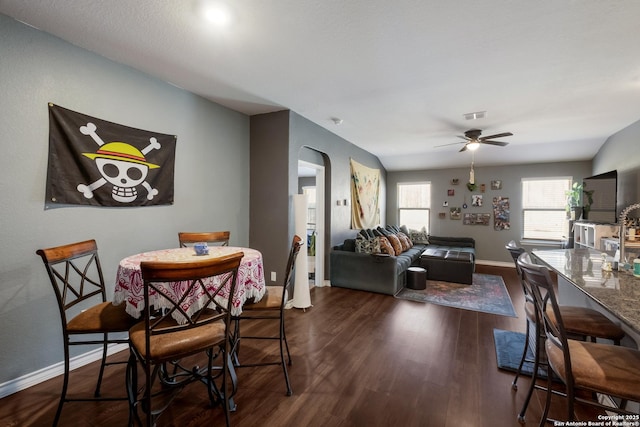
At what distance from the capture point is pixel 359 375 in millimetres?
2209

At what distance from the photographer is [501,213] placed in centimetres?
657

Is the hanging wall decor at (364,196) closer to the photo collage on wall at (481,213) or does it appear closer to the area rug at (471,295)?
the area rug at (471,295)

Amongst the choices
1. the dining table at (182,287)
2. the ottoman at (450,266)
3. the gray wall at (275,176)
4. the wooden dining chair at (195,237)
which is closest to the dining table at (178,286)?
the dining table at (182,287)

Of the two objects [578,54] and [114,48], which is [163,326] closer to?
[114,48]

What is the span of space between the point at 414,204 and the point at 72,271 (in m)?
7.11

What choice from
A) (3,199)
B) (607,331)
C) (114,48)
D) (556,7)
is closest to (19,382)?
(3,199)

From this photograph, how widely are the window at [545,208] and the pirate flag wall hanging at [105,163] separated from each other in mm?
7310

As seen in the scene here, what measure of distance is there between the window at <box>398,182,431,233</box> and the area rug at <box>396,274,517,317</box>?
8.35 ft

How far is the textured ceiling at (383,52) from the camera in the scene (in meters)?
1.79

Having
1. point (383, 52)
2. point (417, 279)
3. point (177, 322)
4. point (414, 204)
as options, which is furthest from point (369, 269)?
point (414, 204)

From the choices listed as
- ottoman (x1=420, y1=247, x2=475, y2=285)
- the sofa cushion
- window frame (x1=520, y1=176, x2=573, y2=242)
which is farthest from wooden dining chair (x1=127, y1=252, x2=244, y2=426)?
window frame (x1=520, y1=176, x2=573, y2=242)

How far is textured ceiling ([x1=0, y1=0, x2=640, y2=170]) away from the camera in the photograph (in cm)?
179

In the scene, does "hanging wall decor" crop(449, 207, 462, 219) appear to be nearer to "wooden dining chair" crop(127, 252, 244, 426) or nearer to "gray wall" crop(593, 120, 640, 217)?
"gray wall" crop(593, 120, 640, 217)

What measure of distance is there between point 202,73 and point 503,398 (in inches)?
144
